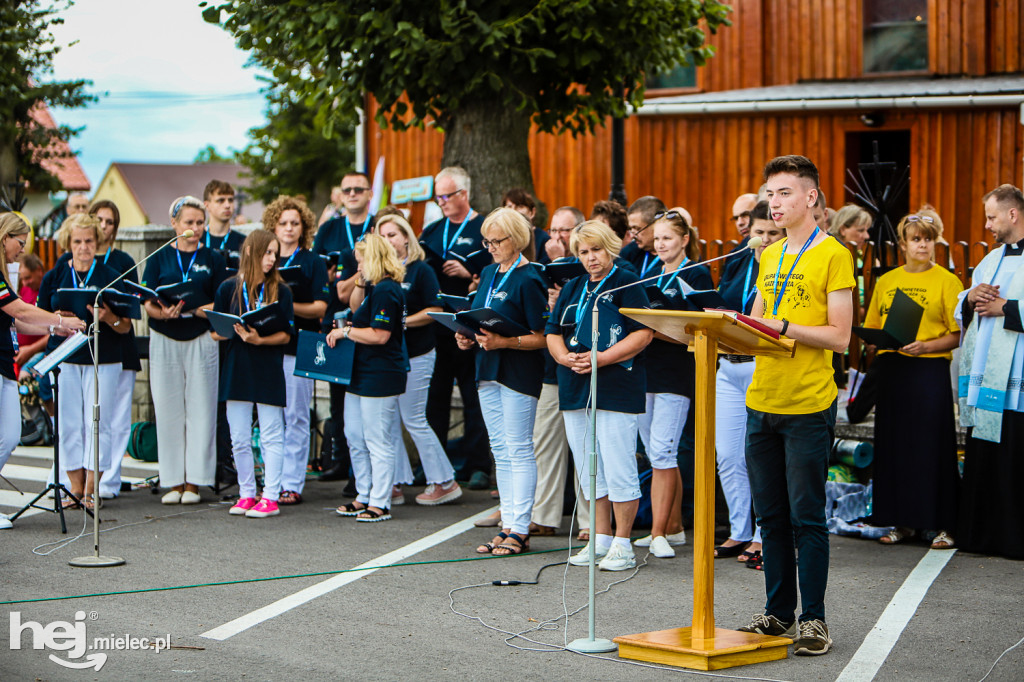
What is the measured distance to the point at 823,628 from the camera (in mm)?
5332

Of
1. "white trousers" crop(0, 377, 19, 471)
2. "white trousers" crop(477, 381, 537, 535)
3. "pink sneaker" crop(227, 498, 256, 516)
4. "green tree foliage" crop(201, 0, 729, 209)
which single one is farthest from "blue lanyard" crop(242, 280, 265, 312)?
"green tree foliage" crop(201, 0, 729, 209)

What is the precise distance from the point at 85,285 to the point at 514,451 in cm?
368

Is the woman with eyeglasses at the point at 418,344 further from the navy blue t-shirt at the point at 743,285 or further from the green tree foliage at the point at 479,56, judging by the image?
the navy blue t-shirt at the point at 743,285

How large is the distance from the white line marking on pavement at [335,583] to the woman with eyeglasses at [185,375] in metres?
2.19

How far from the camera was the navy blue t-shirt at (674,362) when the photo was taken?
287 inches

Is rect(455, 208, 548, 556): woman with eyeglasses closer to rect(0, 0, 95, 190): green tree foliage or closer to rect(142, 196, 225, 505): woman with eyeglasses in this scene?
rect(142, 196, 225, 505): woman with eyeglasses

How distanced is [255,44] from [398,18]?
1.39m

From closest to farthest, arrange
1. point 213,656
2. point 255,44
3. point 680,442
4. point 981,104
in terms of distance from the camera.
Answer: point 213,656, point 680,442, point 255,44, point 981,104

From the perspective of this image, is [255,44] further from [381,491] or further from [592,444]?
[592,444]

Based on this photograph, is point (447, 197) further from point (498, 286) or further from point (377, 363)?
point (498, 286)

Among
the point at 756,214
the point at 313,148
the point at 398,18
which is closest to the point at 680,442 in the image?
the point at 756,214

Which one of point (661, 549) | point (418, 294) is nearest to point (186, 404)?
point (418, 294)

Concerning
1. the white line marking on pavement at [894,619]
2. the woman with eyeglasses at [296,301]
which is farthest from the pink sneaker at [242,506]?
the white line marking on pavement at [894,619]

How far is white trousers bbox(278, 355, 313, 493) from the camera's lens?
29.3ft
